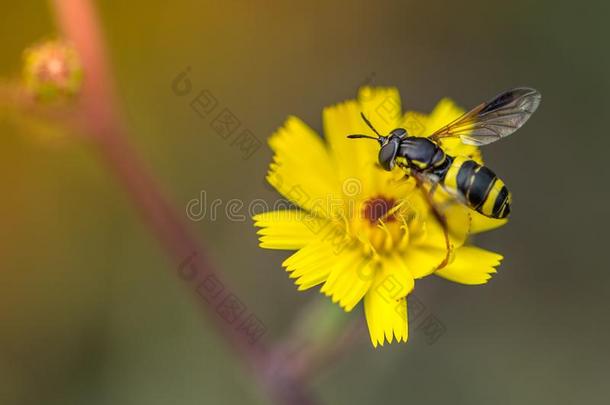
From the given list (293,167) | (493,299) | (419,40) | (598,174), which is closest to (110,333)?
(293,167)

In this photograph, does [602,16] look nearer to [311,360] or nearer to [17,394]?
[311,360]

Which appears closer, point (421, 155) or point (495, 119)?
point (421, 155)

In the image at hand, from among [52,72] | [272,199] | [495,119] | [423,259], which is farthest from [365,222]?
[272,199]

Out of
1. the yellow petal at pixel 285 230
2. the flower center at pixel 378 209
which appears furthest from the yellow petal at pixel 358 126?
the yellow petal at pixel 285 230

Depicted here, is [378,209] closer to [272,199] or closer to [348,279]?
[348,279]

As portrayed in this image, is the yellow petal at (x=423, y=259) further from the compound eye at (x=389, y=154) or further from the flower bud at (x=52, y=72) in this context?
the flower bud at (x=52, y=72)

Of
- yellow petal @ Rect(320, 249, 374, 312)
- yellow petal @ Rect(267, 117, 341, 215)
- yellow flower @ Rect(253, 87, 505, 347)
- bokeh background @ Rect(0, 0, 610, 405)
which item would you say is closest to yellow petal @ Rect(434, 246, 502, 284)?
yellow flower @ Rect(253, 87, 505, 347)
